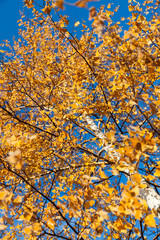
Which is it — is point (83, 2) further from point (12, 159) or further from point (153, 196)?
point (153, 196)

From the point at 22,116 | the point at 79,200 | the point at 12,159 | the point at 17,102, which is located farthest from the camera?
the point at 17,102

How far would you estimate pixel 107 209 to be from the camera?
1.42 meters

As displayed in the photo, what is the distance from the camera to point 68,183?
8.11 feet

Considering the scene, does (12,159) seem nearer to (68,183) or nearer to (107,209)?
(107,209)

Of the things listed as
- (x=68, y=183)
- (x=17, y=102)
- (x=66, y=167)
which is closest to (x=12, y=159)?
(x=68, y=183)

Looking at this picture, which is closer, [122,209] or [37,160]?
[122,209]

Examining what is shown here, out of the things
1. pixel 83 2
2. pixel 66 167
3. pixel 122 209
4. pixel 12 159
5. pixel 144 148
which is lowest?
pixel 12 159

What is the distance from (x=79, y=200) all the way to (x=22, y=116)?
281cm

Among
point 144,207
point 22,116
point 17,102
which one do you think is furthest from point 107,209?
point 17,102

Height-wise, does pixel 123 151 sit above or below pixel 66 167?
below

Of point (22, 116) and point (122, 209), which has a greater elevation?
point (22, 116)

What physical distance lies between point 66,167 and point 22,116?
1712 mm

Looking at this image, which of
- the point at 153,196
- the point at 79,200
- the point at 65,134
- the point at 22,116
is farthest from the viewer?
the point at 22,116

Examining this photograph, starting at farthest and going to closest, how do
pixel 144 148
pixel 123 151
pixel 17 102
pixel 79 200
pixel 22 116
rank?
1. pixel 17 102
2. pixel 22 116
3. pixel 79 200
4. pixel 123 151
5. pixel 144 148
